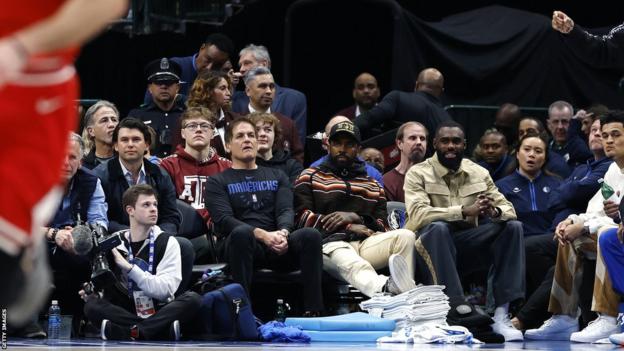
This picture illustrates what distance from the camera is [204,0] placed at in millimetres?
13125

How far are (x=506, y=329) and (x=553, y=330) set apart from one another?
0.44m

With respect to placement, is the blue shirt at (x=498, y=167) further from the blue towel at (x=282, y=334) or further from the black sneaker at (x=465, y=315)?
the blue towel at (x=282, y=334)

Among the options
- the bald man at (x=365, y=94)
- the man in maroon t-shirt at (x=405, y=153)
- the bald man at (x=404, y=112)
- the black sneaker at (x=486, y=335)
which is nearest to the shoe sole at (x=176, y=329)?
the black sneaker at (x=486, y=335)

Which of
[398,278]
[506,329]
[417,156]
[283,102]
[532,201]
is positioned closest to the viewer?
[398,278]

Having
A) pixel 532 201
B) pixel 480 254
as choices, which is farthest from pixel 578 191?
pixel 480 254

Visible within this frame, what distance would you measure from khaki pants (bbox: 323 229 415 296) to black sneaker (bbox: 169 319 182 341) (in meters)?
1.48

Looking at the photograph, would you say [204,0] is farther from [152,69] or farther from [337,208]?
[337,208]

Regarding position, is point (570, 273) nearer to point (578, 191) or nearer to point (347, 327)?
point (578, 191)

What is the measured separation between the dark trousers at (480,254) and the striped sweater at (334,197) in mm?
455

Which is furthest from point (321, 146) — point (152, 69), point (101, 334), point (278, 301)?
point (101, 334)

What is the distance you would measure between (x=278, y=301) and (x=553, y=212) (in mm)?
2688

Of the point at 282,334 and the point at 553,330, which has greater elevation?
the point at 282,334

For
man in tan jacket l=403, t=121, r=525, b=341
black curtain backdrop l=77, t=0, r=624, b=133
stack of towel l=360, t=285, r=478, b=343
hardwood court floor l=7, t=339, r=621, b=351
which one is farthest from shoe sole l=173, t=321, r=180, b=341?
black curtain backdrop l=77, t=0, r=624, b=133

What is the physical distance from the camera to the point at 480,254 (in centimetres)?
1022
